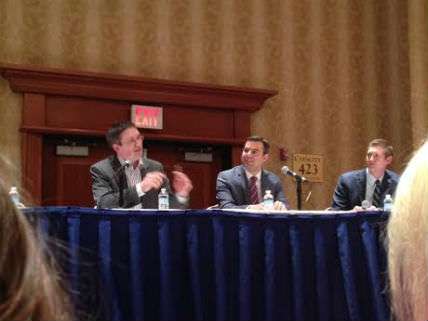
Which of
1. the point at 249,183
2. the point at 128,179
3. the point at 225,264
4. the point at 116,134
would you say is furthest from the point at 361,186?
the point at 225,264

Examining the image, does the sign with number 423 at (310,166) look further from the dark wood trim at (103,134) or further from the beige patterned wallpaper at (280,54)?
the dark wood trim at (103,134)

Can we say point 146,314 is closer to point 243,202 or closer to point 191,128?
point 243,202

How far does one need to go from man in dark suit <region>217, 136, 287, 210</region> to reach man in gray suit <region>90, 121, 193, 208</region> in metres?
0.65

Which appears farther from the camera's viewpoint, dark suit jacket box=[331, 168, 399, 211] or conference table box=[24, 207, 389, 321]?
dark suit jacket box=[331, 168, 399, 211]

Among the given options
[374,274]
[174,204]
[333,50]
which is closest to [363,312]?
[374,274]

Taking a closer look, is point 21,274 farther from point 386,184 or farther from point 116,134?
point 386,184

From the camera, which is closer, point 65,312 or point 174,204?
point 65,312

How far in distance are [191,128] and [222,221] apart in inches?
130

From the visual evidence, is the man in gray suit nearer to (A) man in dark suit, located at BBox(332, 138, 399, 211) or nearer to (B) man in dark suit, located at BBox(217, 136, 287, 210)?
(B) man in dark suit, located at BBox(217, 136, 287, 210)

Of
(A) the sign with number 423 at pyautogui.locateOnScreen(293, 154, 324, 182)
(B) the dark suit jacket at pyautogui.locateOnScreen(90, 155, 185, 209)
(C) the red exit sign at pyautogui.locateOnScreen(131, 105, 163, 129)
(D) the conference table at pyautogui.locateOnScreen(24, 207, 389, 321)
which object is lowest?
(D) the conference table at pyautogui.locateOnScreen(24, 207, 389, 321)

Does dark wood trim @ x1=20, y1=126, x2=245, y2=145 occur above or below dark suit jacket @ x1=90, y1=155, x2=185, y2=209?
above

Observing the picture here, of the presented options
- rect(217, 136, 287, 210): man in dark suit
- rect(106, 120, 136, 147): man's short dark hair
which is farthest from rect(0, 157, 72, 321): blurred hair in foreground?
rect(217, 136, 287, 210): man in dark suit

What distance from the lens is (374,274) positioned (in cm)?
307

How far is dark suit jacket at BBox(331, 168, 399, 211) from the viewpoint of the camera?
5.22 m
